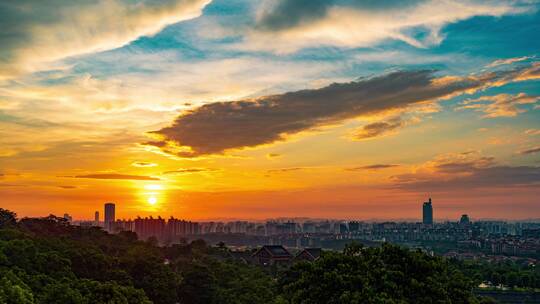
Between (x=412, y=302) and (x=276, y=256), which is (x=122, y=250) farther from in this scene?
(x=412, y=302)

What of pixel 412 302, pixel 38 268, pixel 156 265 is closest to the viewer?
pixel 412 302

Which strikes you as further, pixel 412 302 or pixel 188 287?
pixel 188 287

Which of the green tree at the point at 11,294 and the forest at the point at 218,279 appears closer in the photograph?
the forest at the point at 218,279

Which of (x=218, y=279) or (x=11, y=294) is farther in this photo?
(x=218, y=279)

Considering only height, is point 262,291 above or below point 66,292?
below

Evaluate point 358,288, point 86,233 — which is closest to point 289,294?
point 358,288

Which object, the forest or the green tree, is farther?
the green tree

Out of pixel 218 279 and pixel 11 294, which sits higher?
pixel 11 294

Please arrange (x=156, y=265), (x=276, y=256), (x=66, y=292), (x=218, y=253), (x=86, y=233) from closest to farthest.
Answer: (x=66, y=292) → (x=156, y=265) → (x=86, y=233) → (x=218, y=253) → (x=276, y=256)
